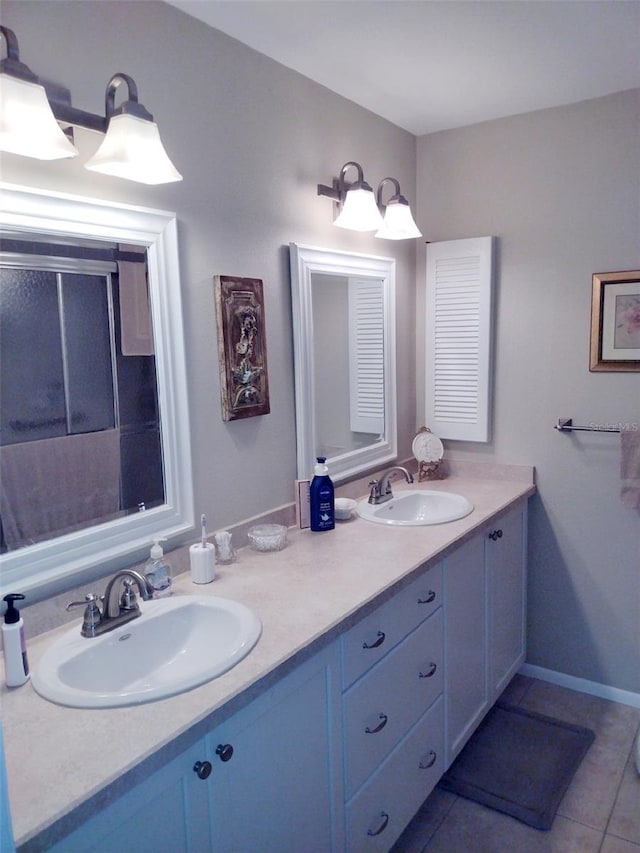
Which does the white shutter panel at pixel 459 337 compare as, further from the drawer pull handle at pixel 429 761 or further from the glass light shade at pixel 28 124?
the glass light shade at pixel 28 124

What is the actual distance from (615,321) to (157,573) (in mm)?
1897

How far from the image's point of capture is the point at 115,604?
1389 millimetres

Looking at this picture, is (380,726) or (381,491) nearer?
(380,726)

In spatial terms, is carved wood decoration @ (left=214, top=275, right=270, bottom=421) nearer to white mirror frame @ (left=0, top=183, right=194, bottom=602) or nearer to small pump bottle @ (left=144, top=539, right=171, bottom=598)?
white mirror frame @ (left=0, top=183, right=194, bottom=602)

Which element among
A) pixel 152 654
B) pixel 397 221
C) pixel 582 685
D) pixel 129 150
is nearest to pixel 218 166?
pixel 129 150

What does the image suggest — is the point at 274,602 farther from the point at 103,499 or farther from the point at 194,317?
the point at 194,317

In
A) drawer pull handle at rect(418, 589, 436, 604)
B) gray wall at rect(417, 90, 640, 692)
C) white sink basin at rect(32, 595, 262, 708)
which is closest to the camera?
white sink basin at rect(32, 595, 262, 708)

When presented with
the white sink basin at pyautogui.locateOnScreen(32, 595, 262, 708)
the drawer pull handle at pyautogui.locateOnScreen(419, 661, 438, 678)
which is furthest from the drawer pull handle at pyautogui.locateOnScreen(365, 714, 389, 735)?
the white sink basin at pyautogui.locateOnScreen(32, 595, 262, 708)

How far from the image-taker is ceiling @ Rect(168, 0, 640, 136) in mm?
1635

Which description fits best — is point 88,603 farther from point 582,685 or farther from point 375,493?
point 582,685

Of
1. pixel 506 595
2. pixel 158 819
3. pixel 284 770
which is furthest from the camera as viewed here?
pixel 506 595

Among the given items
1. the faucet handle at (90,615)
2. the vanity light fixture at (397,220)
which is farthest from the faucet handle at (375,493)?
the faucet handle at (90,615)

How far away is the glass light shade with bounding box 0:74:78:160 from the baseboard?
2.60 meters

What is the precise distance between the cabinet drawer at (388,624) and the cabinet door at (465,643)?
124 mm
